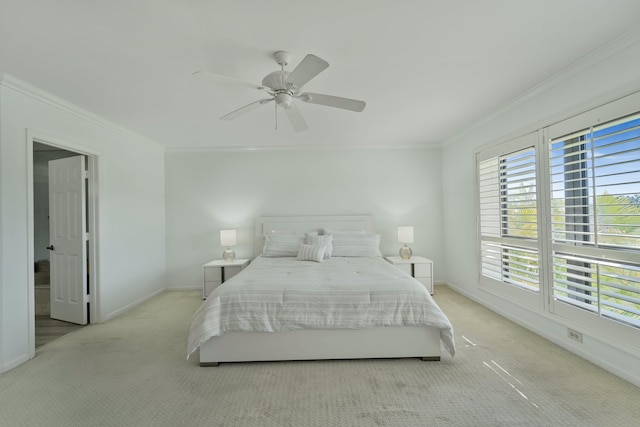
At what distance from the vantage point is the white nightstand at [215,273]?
441cm

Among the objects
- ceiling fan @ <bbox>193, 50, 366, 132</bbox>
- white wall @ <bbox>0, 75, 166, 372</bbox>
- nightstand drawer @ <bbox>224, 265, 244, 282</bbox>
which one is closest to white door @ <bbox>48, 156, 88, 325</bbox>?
white wall @ <bbox>0, 75, 166, 372</bbox>

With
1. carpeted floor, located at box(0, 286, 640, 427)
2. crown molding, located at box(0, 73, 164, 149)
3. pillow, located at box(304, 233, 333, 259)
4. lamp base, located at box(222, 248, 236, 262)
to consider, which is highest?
crown molding, located at box(0, 73, 164, 149)

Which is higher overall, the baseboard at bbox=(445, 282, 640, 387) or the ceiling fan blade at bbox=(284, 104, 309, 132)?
the ceiling fan blade at bbox=(284, 104, 309, 132)

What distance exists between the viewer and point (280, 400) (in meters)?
1.98

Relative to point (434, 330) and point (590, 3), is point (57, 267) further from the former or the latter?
point (590, 3)

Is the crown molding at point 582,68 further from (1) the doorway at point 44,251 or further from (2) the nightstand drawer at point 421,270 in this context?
(1) the doorway at point 44,251

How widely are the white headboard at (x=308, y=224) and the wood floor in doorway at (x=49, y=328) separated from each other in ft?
8.36

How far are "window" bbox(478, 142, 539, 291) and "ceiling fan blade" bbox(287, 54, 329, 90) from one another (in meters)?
2.53

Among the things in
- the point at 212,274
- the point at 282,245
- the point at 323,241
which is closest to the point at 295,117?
the point at 323,241

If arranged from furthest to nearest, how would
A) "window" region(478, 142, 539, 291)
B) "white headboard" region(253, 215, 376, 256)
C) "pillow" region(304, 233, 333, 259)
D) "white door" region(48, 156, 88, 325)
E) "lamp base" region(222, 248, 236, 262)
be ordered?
"white headboard" region(253, 215, 376, 256)
"lamp base" region(222, 248, 236, 262)
"pillow" region(304, 233, 333, 259)
"white door" region(48, 156, 88, 325)
"window" region(478, 142, 539, 291)

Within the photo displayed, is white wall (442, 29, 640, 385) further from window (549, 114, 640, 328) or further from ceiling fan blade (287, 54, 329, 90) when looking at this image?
ceiling fan blade (287, 54, 329, 90)

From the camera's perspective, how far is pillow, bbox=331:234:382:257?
14.0ft

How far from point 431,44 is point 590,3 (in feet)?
2.94

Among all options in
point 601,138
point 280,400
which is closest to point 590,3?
point 601,138
